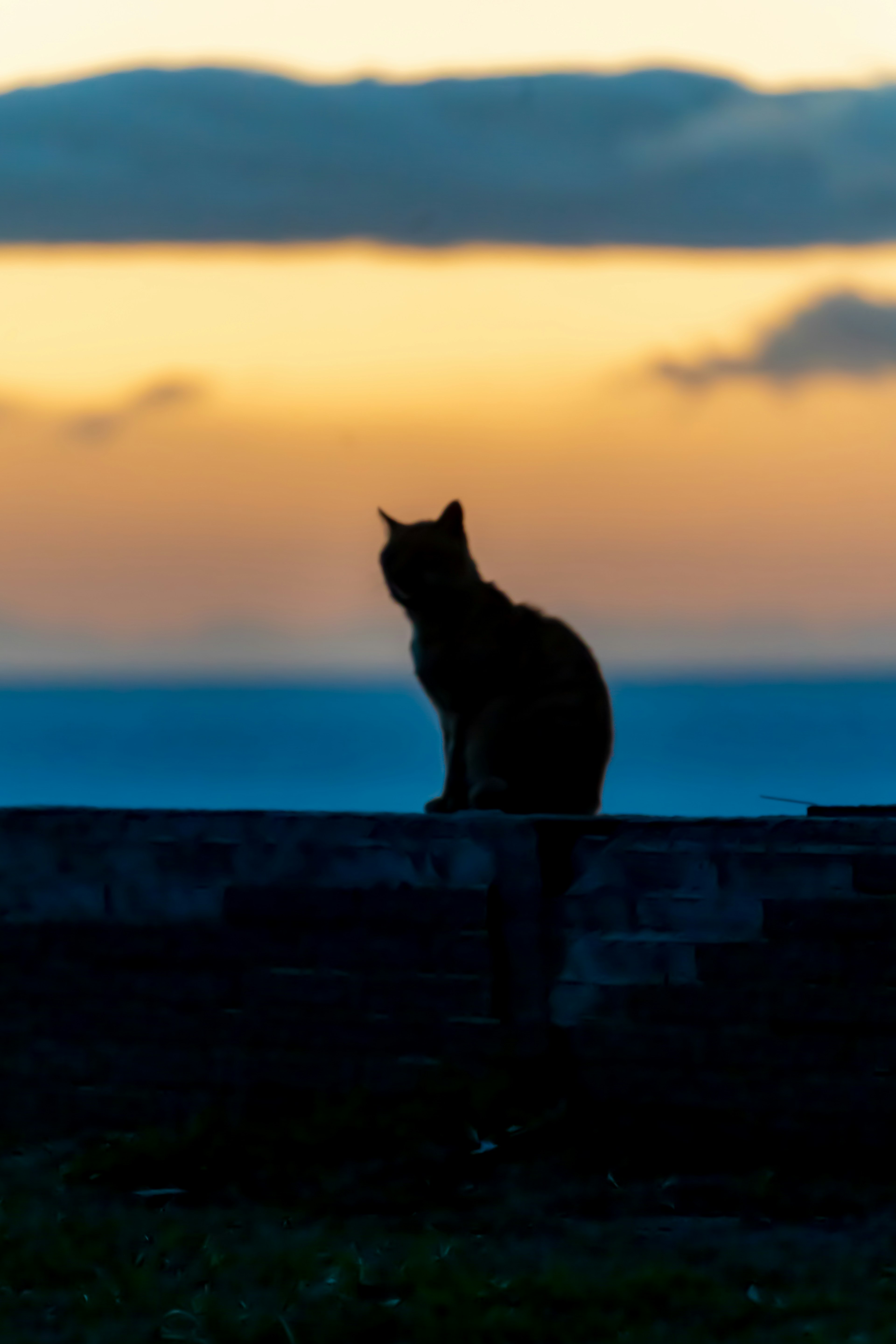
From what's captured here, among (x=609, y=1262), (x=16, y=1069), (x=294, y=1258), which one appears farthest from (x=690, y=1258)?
(x=16, y=1069)

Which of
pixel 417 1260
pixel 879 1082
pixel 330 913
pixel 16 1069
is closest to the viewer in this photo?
pixel 417 1260

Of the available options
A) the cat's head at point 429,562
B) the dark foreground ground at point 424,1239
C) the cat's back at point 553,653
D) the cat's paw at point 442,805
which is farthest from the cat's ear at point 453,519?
the dark foreground ground at point 424,1239

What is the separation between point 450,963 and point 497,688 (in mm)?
1190

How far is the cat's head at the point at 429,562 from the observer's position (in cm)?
662

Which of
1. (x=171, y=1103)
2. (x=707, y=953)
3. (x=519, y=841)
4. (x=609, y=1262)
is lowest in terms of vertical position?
(x=609, y=1262)

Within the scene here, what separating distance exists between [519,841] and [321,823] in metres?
0.72

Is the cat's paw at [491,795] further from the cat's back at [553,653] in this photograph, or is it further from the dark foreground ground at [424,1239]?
the dark foreground ground at [424,1239]

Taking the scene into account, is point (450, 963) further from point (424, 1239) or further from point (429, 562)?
point (429, 562)

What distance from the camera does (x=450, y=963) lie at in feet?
18.6

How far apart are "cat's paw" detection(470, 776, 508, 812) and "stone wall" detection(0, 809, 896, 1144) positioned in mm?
449

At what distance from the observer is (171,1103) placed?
599 centimetres

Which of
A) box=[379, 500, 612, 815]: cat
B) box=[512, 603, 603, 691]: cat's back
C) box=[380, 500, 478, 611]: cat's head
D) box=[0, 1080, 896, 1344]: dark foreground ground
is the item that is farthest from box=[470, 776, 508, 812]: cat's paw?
box=[0, 1080, 896, 1344]: dark foreground ground

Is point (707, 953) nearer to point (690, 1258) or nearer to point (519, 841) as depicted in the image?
point (519, 841)

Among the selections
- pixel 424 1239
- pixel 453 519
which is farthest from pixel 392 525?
pixel 424 1239
